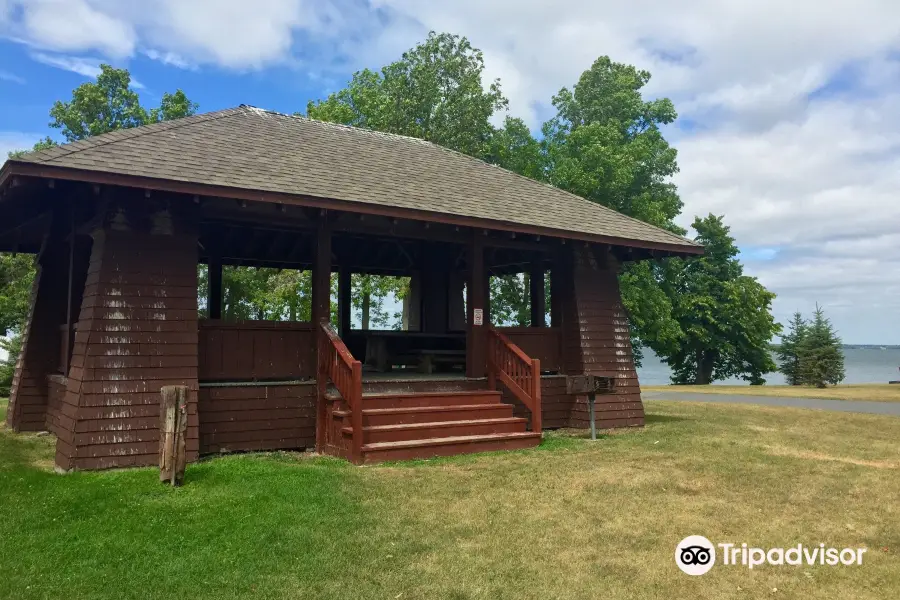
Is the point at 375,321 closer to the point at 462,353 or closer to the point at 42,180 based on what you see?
the point at 462,353

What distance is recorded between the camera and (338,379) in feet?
28.1

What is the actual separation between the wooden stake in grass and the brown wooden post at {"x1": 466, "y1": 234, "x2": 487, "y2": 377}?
16.4 ft

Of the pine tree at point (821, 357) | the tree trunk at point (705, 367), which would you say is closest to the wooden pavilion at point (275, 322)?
the pine tree at point (821, 357)

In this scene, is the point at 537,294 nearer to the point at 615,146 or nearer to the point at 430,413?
the point at 430,413

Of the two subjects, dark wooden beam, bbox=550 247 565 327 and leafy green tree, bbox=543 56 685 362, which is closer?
dark wooden beam, bbox=550 247 565 327

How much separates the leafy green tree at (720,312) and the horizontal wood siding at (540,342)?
27.2 meters

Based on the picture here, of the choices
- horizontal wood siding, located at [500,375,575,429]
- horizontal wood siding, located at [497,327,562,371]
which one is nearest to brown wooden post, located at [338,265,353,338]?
horizontal wood siding, located at [497,327,562,371]

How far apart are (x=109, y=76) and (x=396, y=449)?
26620mm

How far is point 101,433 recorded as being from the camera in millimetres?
7469

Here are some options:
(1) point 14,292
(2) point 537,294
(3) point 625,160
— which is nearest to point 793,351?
(3) point 625,160

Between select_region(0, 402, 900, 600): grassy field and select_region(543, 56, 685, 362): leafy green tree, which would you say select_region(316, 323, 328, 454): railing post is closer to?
select_region(0, 402, 900, 600): grassy field

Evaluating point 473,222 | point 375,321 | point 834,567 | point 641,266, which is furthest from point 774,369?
point 834,567

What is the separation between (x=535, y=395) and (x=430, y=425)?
6.00ft

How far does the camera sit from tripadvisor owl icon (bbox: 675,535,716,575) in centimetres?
454
